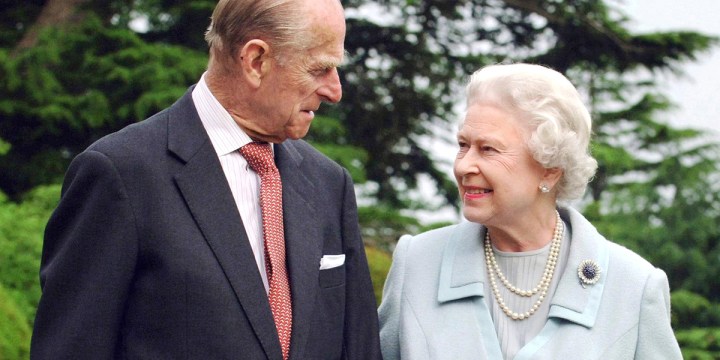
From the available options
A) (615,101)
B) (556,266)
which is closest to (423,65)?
(615,101)

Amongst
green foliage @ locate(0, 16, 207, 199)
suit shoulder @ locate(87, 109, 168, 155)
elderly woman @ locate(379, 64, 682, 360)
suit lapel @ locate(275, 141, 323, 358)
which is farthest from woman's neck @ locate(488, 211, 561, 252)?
green foliage @ locate(0, 16, 207, 199)

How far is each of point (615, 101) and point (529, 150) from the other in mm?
7538

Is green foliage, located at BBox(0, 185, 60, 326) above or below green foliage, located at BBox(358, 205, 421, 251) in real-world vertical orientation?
above

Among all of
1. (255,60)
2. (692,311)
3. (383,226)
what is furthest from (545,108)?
(383,226)

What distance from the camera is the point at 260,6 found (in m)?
3.11

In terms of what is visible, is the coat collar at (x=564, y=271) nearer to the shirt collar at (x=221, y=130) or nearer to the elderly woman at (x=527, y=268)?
the elderly woman at (x=527, y=268)

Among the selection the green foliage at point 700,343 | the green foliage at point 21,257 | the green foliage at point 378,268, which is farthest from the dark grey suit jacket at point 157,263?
the green foliage at point 700,343

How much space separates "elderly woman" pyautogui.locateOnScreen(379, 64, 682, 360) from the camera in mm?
3428

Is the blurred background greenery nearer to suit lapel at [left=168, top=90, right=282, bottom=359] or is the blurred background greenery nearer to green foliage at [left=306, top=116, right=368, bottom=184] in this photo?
green foliage at [left=306, top=116, right=368, bottom=184]

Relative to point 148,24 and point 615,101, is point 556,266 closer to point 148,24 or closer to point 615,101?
point 148,24

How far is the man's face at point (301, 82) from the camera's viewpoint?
3131 mm

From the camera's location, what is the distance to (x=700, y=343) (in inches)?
282

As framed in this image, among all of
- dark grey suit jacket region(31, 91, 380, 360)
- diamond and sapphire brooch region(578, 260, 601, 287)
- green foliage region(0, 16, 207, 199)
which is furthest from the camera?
green foliage region(0, 16, 207, 199)

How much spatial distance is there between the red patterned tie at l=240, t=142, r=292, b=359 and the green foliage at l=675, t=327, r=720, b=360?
4.62 m
